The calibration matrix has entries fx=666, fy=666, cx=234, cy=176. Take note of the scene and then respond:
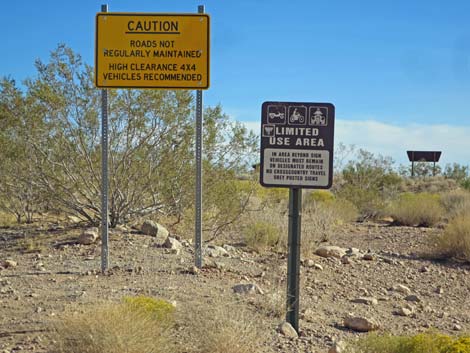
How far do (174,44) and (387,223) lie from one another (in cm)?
1377

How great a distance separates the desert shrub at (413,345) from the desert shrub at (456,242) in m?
7.42

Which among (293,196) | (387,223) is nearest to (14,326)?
(293,196)

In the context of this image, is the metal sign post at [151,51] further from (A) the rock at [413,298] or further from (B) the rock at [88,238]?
(A) the rock at [413,298]

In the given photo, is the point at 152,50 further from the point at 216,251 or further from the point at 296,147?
the point at 216,251

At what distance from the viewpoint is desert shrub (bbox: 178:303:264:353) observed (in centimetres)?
525

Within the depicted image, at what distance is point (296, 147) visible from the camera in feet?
21.3

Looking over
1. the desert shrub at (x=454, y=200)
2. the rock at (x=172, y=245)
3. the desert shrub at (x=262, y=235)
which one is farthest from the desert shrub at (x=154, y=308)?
the desert shrub at (x=454, y=200)

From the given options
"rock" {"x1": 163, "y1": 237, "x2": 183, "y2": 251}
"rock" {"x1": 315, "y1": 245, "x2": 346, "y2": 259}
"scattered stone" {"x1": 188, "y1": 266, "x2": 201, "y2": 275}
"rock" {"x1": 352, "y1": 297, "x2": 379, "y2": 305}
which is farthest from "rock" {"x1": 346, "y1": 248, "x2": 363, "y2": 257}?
"scattered stone" {"x1": 188, "y1": 266, "x2": 201, "y2": 275}

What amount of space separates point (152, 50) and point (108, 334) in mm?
4679

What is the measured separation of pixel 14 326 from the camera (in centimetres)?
623

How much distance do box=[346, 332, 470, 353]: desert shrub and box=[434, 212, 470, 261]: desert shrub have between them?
742cm

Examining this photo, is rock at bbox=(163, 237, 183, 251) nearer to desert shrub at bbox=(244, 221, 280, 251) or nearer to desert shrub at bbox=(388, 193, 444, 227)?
desert shrub at bbox=(244, 221, 280, 251)

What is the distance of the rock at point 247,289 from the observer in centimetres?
786

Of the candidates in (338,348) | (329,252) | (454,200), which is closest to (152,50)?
(338,348)
